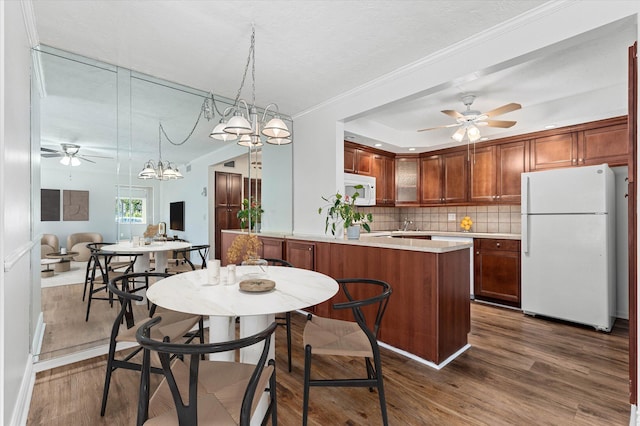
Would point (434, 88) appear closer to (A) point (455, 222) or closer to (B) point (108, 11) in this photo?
(B) point (108, 11)

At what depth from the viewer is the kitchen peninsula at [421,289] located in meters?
2.34

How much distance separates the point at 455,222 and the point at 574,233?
1.90 m

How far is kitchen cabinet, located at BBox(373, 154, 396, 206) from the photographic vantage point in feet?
16.1

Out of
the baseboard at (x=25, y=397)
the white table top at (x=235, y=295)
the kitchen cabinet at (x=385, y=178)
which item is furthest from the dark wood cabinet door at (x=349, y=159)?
the baseboard at (x=25, y=397)

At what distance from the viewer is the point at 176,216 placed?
10.3 ft

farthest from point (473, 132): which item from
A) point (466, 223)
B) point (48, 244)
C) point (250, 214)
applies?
point (48, 244)

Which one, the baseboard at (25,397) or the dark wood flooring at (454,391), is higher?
the baseboard at (25,397)

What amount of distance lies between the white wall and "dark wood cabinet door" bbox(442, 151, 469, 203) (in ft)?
15.8

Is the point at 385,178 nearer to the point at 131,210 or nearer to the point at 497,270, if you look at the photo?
the point at 497,270

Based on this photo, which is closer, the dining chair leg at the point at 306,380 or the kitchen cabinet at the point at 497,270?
the dining chair leg at the point at 306,380

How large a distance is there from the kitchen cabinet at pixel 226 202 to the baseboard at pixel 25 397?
1.75 metres

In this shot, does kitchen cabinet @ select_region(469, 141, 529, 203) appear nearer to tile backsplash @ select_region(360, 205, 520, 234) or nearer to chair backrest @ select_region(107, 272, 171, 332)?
tile backsplash @ select_region(360, 205, 520, 234)

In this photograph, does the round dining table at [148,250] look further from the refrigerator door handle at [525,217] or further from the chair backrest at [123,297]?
the refrigerator door handle at [525,217]

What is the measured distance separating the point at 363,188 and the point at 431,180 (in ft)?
4.76
